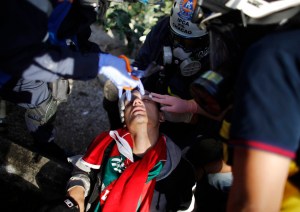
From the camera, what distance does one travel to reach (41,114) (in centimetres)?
322

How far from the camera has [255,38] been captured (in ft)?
4.92

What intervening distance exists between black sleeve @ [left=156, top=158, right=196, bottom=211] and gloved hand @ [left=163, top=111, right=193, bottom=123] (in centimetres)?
54

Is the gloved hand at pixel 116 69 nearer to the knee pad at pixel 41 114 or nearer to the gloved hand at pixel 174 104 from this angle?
the gloved hand at pixel 174 104

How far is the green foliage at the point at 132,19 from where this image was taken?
196 inches

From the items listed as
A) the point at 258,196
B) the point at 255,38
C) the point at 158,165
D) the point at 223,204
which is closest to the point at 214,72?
the point at 255,38

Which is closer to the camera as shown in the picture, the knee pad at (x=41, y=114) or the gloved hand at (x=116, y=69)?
the gloved hand at (x=116, y=69)

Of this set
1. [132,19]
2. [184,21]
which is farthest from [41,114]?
[132,19]

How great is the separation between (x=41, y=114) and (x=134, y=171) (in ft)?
4.45

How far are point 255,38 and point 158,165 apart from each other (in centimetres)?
141

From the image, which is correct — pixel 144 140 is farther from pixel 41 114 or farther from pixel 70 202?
pixel 41 114

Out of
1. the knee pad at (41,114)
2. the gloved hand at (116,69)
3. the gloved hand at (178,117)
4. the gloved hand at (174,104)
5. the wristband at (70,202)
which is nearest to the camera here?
the gloved hand at (116,69)

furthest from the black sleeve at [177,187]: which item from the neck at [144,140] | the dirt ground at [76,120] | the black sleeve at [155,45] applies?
the dirt ground at [76,120]

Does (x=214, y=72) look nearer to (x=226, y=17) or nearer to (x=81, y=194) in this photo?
(x=226, y=17)

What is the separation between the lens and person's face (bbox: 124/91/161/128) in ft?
8.54
